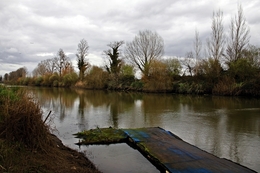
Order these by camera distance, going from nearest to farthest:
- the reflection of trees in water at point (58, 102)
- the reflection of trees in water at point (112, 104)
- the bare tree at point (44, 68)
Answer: the reflection of trees in water at point (112, 104), the reflection of trees in water at point (58, 102), the bare tree at point (44, 68)

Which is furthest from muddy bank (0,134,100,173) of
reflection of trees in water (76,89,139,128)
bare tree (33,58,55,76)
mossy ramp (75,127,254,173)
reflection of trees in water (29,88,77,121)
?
bare tree (33,58,55,76)

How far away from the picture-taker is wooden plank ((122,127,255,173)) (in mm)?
4832

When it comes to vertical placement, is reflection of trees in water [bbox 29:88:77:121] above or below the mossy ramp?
above

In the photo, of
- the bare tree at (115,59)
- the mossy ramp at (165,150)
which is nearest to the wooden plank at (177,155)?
the mossy ramp at (165,150)

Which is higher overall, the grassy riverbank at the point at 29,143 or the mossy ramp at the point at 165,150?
the grassy riverbank at the point at 29,143

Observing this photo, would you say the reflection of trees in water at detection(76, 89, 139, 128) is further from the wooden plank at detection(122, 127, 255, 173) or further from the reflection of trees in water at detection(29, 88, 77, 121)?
the wooden plank at detection(122, 127, 255, 173)

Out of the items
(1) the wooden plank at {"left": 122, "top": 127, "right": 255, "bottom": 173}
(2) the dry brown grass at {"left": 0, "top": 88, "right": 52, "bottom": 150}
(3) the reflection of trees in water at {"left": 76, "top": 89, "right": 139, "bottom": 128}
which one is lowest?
(1) the wooden plank at {"left": 122, "top": 127, "right": 255, "bottom": 173}

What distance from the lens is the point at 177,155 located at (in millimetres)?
5578

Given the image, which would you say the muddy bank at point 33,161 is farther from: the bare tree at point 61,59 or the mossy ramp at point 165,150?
the bare tree at point 61,59

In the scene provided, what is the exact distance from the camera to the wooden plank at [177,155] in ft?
15.9

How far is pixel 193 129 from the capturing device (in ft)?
30.4

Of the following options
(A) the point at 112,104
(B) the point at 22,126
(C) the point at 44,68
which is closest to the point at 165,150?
(B) the point at 22,126

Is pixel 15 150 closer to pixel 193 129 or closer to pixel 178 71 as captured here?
pixel 193 129

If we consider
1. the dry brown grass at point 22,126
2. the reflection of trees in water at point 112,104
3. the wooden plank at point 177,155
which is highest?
the dry brown grass at point 22,126
